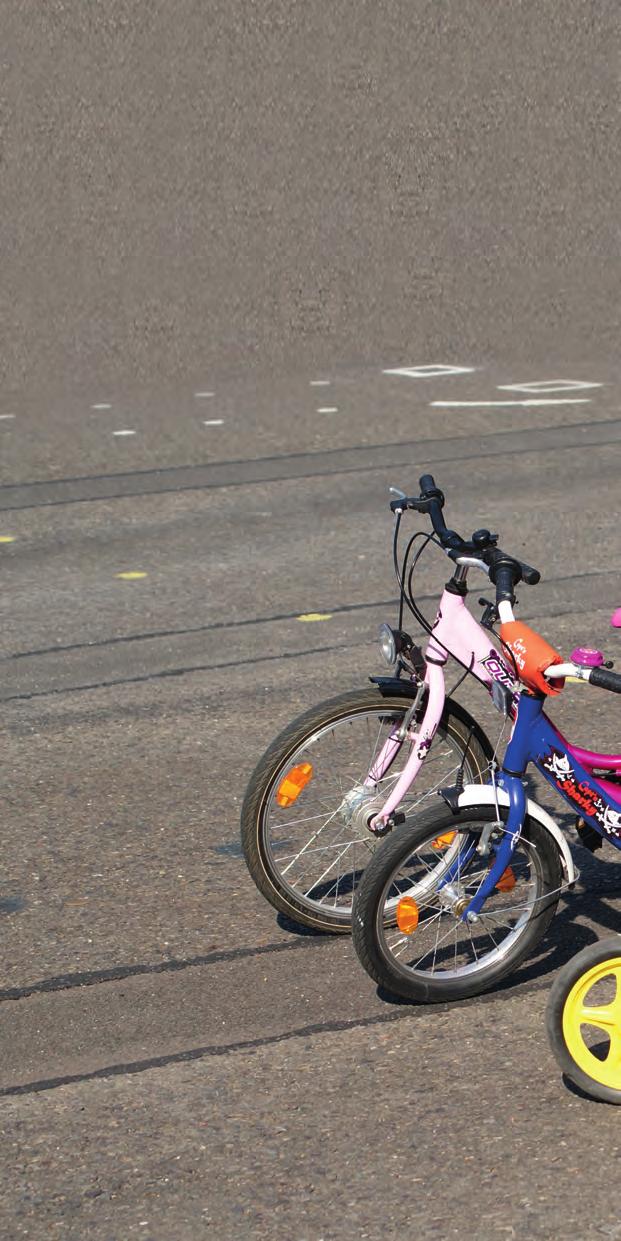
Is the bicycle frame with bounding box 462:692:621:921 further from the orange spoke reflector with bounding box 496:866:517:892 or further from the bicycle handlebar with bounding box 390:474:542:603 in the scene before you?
the bicycle handlebar with bounding box 390:474:542:603

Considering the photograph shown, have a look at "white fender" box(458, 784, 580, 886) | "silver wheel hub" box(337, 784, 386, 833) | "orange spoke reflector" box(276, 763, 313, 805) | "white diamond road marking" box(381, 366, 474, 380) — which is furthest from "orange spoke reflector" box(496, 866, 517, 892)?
"white diamond road marking" box(381, 366, 474, 380)

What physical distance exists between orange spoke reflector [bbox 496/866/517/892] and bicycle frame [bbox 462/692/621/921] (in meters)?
0.03

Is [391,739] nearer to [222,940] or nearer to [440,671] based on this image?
[440,671]

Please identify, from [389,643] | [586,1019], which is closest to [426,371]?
[389,643]

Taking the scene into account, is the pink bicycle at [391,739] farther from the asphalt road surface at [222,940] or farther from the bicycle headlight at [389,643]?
the asphalt road surface at [222,940]

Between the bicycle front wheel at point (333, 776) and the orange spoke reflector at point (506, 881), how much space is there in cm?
48

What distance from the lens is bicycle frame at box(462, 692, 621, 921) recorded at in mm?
4773

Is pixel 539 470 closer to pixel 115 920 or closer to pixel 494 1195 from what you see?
pixel 115 920

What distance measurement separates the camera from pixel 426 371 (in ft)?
62.5

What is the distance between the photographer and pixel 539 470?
12914 mm

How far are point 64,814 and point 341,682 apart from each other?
6.09 ft

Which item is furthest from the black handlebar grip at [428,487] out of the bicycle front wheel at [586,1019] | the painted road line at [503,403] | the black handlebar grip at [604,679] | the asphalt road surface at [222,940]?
the painted road line at [503,403]

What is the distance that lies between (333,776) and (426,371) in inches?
538

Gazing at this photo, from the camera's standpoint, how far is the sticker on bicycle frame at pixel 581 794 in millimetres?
4801
